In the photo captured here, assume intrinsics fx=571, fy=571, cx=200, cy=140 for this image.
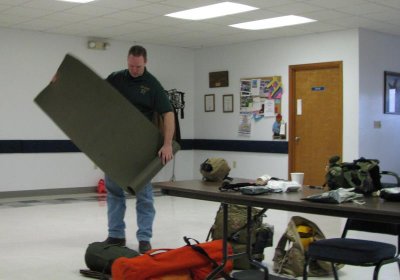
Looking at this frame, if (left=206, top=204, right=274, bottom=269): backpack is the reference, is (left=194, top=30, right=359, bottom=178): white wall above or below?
above

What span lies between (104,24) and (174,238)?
13.6 feet

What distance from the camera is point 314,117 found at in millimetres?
8820

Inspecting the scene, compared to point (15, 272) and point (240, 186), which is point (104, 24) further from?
point (240, 186)

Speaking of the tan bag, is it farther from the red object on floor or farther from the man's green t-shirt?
the red object on floor

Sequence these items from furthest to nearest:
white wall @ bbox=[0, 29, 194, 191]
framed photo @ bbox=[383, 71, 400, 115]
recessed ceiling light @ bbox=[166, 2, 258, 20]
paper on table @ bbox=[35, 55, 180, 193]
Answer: framed photo @ bbox=[383, 71, 400, 115] → white wall @ bbox=[0, 29, 194, 191] → recessed ceiling light @ bbox=[166, 2, 258, 20] → paper on table @ bbox=[35, 55, 180, 193]

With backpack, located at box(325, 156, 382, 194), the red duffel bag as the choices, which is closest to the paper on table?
the red duffel bag

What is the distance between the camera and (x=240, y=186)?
126 inches

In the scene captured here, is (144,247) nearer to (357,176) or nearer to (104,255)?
(104,255)

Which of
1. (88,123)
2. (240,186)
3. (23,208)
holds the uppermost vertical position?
(88,123)

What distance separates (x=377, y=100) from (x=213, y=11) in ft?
9.73

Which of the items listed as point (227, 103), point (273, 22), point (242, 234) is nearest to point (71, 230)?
point (242, 234)

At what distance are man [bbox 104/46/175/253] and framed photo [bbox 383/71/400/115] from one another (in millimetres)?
5443

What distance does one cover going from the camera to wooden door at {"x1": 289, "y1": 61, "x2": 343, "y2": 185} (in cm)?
852

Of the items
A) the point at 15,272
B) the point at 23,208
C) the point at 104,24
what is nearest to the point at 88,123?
the point at 15,272
